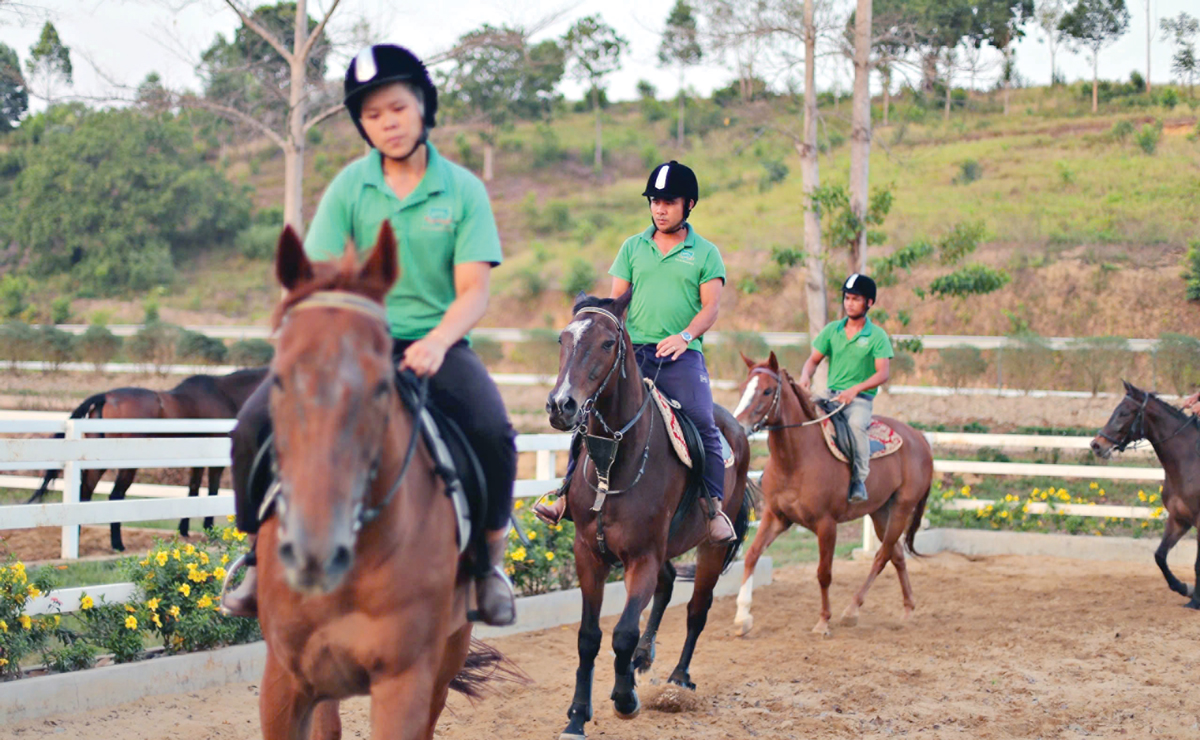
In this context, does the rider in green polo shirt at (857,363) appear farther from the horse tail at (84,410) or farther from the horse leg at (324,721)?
the horse tail at (84,410)

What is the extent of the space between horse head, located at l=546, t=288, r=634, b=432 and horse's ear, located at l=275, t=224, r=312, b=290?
265 centimetres

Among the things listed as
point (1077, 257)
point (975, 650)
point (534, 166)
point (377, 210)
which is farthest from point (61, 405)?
point (534, 166)

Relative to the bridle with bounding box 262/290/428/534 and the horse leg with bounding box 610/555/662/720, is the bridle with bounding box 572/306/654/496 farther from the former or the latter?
the bridle with bounding box 262/290/428/534

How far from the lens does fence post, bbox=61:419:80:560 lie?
29.2 ft

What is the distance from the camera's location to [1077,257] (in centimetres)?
3388

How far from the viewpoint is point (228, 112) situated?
15.8 meters

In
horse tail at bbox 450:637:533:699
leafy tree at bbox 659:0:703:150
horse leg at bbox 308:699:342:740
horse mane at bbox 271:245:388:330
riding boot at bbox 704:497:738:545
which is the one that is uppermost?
leafy tree at bbox 659:0:703:150

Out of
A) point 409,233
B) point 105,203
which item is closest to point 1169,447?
point 409,233

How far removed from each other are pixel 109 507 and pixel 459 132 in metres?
66.1

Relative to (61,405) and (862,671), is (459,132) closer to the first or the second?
(61,405)

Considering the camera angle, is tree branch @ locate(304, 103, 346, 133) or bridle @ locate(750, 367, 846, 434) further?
tree branch @ locate(304, 103, 346, 133)

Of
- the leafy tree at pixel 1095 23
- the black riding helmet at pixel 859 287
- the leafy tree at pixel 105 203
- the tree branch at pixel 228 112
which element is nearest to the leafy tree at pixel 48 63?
the tree branch at pixel 228 112

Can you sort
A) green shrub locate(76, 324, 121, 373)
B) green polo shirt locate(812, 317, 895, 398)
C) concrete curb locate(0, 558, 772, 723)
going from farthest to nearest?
1. green shrub locate(76, 324, 121, 373)
2. green polo shirt locate(812, 317, 895, 398)
3. concrete curb locate(0, 558, 772, 723)

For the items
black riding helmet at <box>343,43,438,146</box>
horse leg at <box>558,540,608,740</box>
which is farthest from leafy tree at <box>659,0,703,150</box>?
black riding helmet at <box>343,43,438,146</box>
